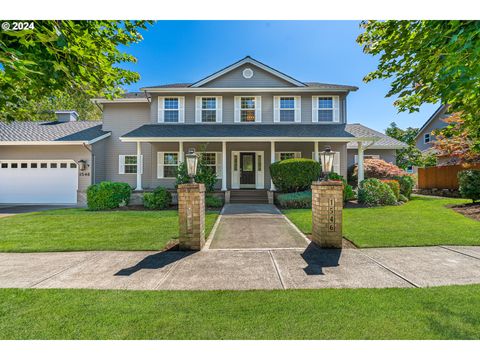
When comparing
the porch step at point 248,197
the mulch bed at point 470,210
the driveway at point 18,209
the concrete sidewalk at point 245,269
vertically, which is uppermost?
the porch step at point 248,197

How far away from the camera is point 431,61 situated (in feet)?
13.8

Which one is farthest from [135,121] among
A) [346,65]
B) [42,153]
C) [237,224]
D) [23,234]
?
[346,65]

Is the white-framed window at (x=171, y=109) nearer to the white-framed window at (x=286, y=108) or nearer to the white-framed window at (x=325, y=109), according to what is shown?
the white-framed window at (x=286, y=108)

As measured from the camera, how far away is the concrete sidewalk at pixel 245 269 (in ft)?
11.6

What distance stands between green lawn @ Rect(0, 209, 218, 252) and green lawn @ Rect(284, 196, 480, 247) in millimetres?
3916

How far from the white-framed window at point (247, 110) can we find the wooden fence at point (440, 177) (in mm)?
12696

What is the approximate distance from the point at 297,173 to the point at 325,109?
5.53 metres

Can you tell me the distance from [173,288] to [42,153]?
584 inches

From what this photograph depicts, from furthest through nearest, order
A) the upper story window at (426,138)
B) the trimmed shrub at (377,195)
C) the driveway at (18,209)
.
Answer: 1. the upper story window at (426,138)
2. the trimmed shrub at (377,195)
3. the driveway at (18,209)

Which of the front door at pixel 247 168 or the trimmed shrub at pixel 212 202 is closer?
the trimmed shrub at pixel 212 202

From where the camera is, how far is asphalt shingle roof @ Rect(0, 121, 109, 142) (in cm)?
1402

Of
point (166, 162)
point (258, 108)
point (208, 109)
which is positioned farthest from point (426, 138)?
point (166, 162)

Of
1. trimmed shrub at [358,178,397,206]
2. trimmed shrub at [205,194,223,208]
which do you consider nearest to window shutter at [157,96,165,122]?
trimmed shrub at [205,194,223,208]

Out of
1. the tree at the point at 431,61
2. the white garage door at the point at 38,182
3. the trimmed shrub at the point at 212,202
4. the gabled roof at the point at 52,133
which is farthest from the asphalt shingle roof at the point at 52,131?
the tree at the point at 431,61
